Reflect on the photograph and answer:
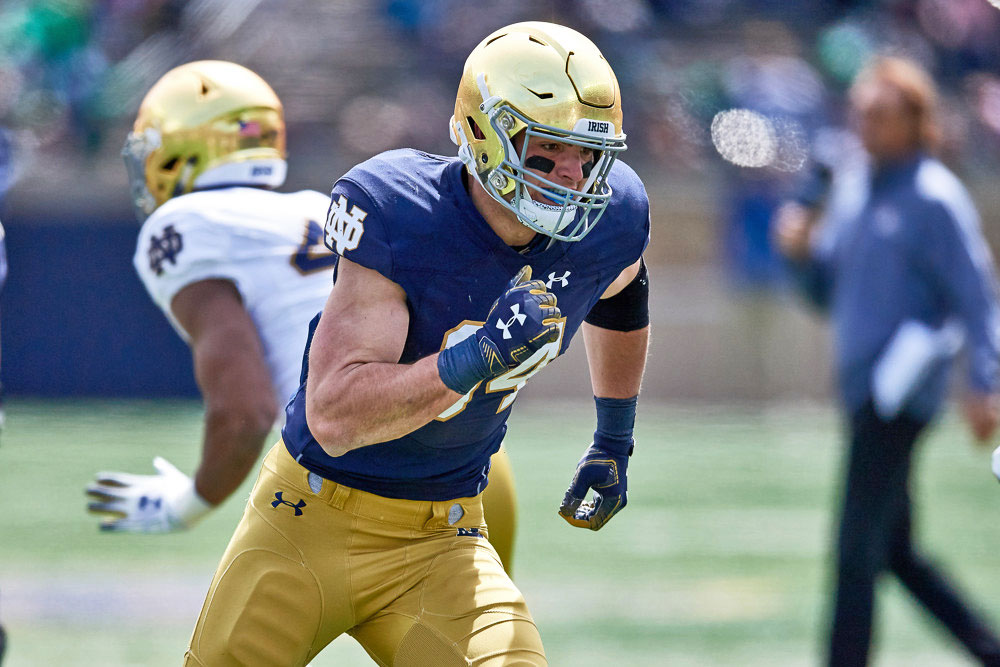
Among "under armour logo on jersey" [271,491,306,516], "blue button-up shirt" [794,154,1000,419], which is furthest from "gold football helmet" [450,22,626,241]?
"blue button-up shirt" [794,154,1000,419]

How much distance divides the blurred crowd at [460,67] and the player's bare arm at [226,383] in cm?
985

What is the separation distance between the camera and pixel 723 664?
4.54 m

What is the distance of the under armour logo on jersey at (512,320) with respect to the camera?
2.13 metres

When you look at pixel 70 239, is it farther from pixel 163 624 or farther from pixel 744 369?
pixel 163 624

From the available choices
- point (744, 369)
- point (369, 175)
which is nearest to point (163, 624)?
point (369, 175)

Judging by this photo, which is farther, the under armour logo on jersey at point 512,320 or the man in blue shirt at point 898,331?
the man in blue shirt at point 898,331

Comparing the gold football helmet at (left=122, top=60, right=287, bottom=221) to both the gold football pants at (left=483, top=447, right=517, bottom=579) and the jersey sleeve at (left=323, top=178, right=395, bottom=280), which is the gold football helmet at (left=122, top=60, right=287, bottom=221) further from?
the jersey sleeve at (left=323, top=178, right=395, bottom=280)

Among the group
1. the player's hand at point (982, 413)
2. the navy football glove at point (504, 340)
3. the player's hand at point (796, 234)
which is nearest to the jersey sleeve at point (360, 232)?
the navy football glove at point (504, 340)

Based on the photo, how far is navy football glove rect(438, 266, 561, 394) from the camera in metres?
2.13

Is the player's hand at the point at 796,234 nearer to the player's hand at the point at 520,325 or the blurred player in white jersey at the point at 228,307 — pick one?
the blurred player in white jersey at the point at 228,307

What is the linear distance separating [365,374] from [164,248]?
1.12 meters

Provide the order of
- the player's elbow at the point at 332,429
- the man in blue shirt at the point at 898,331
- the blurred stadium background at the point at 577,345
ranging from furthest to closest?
1. the blurred stadium background at the point at 577,345
2. the man in blue shirt at the point at 898,331
3. the player's elbow at the point at 332,429

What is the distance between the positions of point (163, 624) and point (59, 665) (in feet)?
1.91

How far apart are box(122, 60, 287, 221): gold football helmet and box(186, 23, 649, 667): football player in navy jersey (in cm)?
A: 108
